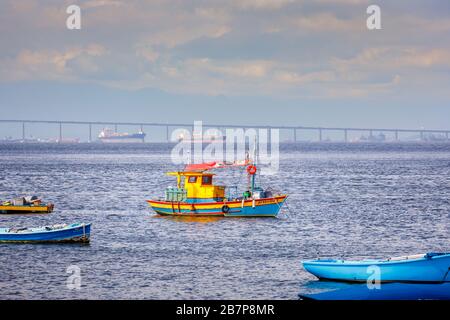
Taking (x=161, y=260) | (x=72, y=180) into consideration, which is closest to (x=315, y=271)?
(x=161, y=260)

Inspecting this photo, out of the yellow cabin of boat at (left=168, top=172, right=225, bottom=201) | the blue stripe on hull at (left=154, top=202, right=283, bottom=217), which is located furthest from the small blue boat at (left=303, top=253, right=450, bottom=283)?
the yellow cabin of boat at (left=168, top=172, right=225, bottom=201)

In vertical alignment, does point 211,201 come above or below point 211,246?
above

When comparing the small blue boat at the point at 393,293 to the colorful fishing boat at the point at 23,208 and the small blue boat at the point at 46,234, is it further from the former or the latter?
the colorful fishing boat at the point at 23,208

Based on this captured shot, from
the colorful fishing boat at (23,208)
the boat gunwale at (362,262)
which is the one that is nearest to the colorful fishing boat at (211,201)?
the colorful fishing boat at (23,208)

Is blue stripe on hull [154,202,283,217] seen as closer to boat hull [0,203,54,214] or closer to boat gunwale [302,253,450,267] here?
boat hull [0,203,54,214]

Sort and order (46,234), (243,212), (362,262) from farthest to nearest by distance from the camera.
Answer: (243,212) → (46,234) → (362,262)

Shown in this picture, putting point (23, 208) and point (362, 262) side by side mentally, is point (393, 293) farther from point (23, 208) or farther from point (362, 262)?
point (23, 208)

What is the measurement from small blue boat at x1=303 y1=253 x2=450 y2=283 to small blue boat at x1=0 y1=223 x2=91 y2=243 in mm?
22014

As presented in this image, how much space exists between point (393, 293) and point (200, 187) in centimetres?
3650

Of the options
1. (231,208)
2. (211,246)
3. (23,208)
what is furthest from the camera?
(23,208)

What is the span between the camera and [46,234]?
60.0 metres

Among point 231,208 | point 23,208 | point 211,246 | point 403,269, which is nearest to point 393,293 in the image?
point 403,269

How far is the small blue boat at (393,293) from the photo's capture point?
39438 mm
